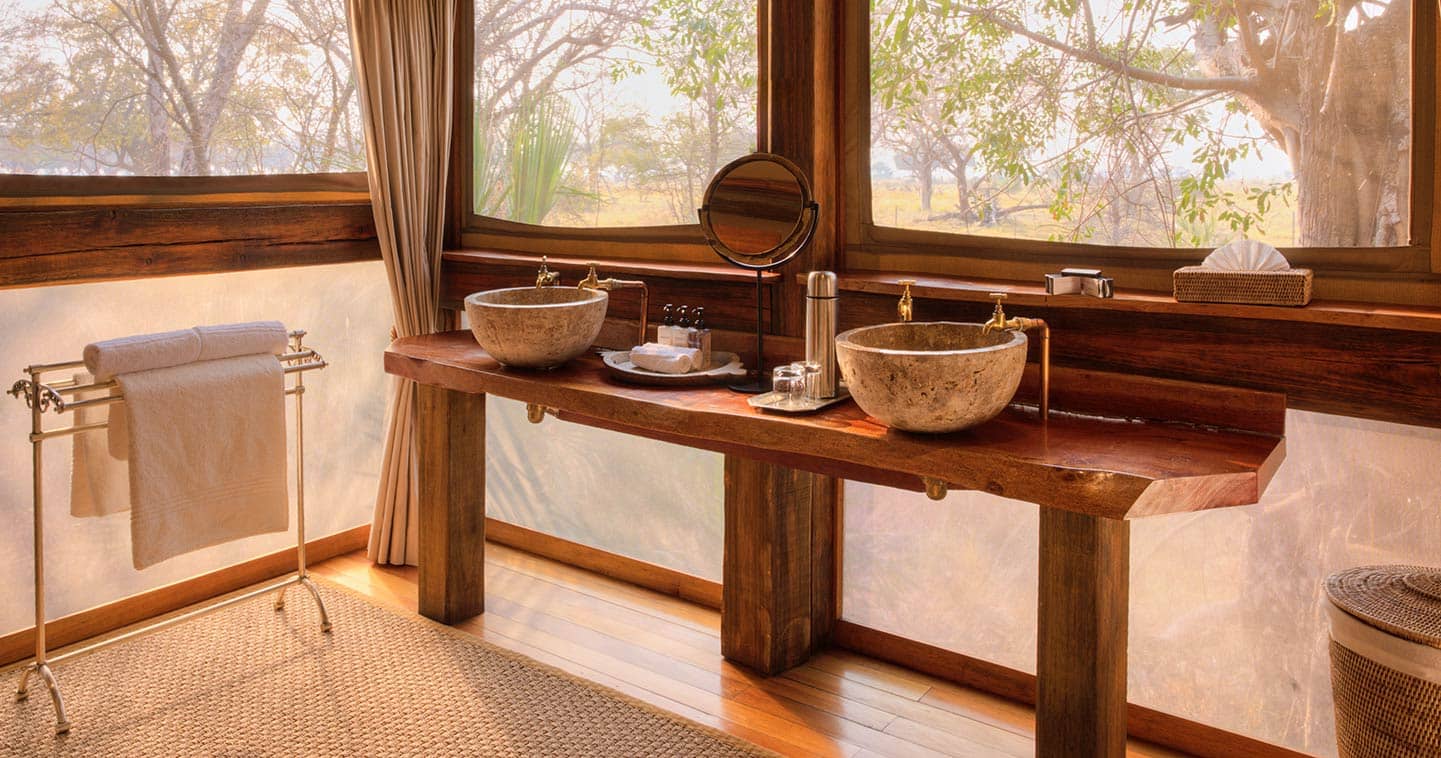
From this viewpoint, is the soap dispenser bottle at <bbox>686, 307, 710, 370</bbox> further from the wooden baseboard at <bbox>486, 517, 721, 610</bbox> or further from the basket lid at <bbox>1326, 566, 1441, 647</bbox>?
the basket lid at <bbox>1326, 566, 1441, 647</bbox>

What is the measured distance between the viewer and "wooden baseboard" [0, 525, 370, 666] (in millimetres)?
2922

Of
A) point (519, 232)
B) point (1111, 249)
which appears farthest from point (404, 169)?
point (1111, 249)

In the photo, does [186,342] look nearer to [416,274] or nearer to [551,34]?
[416,274]

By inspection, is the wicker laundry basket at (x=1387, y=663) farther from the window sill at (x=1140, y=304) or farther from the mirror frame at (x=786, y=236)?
the mirror frame at (x=786, y=236)

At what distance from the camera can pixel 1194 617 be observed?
7.86 ft

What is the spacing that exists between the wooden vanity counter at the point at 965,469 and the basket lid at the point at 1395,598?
247 mm

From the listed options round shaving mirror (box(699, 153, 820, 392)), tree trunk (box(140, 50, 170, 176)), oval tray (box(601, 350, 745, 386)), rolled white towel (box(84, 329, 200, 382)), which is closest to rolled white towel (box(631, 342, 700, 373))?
oval tray (box(601, 350, 745, 386))

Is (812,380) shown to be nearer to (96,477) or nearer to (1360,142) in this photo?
(1360,142)

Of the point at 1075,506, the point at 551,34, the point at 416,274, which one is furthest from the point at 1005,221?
the point at 416,274

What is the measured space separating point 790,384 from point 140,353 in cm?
149

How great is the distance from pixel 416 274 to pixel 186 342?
0.90m

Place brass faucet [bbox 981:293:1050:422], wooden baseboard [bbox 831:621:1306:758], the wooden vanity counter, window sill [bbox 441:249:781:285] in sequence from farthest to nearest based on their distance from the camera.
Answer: window sill [bbox 441:249:781:285] < wooden baseboard [bbox 831:621:1306:758] < brass faucet [bbox 981:293:1050:422] < the wooden vanity counter

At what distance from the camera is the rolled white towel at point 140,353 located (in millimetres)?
2520

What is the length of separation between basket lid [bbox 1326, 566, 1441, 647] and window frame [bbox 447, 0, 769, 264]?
5.24ft
